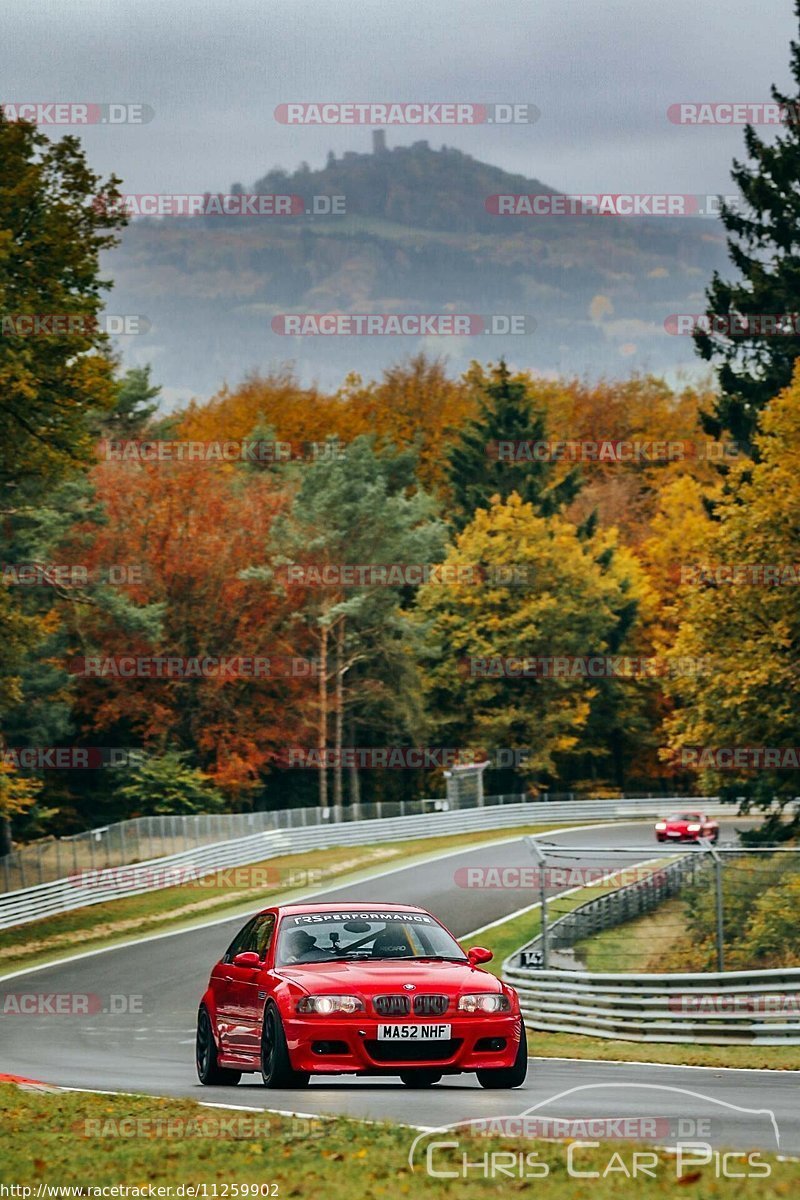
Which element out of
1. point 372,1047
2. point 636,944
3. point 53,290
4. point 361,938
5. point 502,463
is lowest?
point 636,944

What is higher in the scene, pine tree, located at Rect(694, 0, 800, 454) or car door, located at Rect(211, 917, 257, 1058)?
pine tree, located at Rect(694, 0, 800, 454)

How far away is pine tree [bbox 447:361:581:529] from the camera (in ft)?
281

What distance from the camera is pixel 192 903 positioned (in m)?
46.0

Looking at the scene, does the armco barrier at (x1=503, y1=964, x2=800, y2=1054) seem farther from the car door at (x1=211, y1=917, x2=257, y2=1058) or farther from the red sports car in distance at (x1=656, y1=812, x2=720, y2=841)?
the red sports car in distance at (x1=656, y1=812, x2=720, y2=841)

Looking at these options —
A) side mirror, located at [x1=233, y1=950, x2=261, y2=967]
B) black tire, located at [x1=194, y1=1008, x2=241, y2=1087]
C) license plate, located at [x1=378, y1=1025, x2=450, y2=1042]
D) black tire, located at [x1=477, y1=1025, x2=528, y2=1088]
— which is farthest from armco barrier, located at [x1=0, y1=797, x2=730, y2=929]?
license plate, located at [x1=378, y1=1025, x2=450, y2=1042]

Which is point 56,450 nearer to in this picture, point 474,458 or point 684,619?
point 684,619

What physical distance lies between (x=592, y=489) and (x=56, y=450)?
207ft

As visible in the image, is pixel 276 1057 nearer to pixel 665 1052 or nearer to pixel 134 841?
pixel 665 1052

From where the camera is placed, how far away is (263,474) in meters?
80.7

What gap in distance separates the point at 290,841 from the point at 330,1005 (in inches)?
1790

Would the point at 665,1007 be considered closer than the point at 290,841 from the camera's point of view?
Yes

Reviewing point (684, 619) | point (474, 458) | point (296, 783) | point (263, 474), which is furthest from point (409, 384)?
point (684, 619)

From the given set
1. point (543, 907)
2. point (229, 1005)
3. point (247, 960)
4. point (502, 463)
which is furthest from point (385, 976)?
point (502, 463)

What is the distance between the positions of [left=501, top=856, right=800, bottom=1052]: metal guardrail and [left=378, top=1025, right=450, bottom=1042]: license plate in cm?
798
